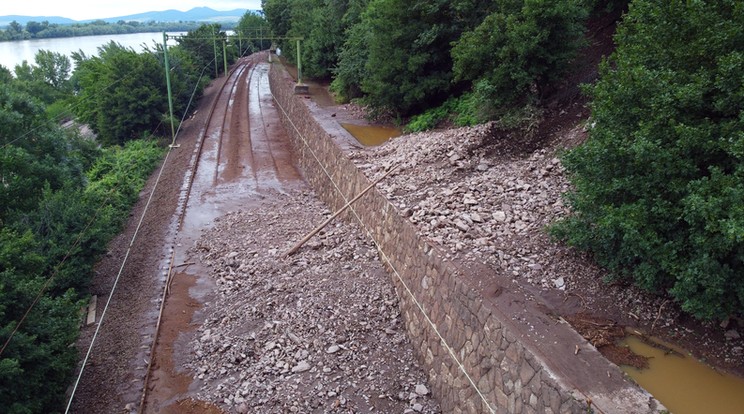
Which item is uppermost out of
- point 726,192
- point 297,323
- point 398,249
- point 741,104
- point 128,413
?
point 741,104

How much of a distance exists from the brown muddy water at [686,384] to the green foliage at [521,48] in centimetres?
869

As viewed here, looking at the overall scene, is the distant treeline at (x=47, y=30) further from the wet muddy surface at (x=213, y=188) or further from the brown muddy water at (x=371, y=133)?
the brown muddy water at (x=371, y=133)

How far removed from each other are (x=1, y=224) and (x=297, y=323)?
10.7 meters

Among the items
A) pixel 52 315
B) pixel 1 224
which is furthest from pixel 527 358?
pixel 1 224

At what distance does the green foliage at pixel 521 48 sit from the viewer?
1357 centimetres

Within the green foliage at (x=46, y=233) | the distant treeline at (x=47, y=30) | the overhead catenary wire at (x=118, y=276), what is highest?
the distant treeline at (x=47, y=30)

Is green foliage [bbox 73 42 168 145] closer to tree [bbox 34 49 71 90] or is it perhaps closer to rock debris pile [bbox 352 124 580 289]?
rock debris pile [bbox 352 124 580 289]

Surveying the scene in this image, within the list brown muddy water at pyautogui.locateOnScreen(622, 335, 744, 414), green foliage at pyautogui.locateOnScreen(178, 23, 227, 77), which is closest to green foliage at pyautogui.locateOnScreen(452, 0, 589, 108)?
brown muddy water at pyautogui.locateOnScreen(622, 335, 744, 414)

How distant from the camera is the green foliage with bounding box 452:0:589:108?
13570 mm

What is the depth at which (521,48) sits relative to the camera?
44.7ft

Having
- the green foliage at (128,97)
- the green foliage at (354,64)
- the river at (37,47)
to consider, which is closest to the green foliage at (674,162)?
the green foliage at (354,64)

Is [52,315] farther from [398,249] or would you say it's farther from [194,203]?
[194,203]

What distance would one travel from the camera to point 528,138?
14.1 meters

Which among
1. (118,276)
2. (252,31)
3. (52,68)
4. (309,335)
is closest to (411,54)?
(309,335)
